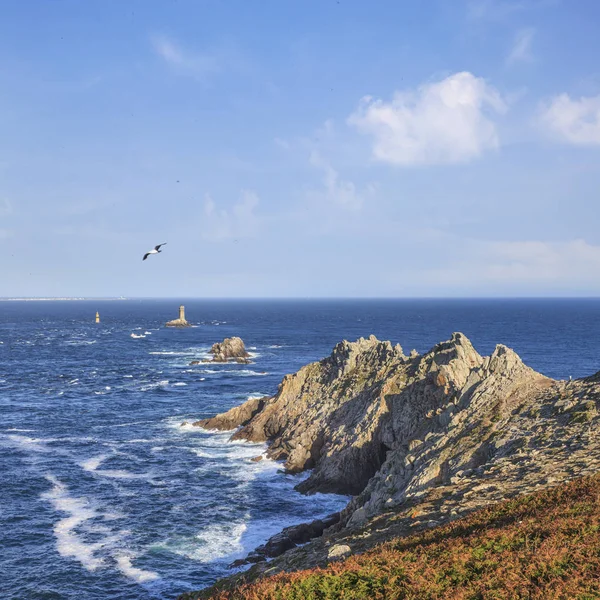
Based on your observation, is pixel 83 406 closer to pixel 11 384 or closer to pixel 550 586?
pixel 11 384

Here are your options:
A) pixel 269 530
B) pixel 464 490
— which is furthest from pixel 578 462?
pixel 269 530

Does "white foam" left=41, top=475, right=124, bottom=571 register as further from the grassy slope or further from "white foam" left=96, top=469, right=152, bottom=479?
the grassy slope

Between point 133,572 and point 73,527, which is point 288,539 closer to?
point 133,572

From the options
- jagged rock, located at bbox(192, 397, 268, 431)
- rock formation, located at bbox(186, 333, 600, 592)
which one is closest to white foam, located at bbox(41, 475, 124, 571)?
rock formation, located at bbox(186, 333, 600, 592)

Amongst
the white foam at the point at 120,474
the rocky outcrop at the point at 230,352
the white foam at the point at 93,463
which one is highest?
the rocky outcrop at the point at 230,352

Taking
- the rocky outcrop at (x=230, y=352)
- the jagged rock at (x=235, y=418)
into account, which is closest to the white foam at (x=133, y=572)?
the jagged rock at (x=235, y=418)

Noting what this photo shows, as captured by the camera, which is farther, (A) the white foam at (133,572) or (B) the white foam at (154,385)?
(B) the white foam at (154,385)

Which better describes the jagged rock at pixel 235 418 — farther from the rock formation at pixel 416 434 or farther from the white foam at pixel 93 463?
the white foam at pixel 93 463
